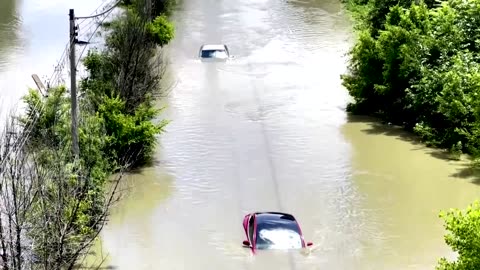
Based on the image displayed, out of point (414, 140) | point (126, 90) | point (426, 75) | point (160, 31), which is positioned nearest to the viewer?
point (126, 90)

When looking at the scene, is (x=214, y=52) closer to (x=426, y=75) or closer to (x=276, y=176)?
(x=426, y=75)

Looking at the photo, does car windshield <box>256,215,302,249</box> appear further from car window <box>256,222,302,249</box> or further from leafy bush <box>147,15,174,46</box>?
leafy bush <box>147,15,174,46</box>

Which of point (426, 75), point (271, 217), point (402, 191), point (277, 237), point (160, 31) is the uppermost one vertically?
point (426, 75)

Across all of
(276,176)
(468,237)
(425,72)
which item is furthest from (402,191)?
(468,237)

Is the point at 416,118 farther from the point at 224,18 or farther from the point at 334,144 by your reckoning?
the point at 224,18

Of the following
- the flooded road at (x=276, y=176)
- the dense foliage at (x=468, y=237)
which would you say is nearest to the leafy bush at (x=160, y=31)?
the flooded road at (x=276, y=176)

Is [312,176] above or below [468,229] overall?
below

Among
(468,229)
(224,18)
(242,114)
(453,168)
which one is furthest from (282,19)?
(468,229)
